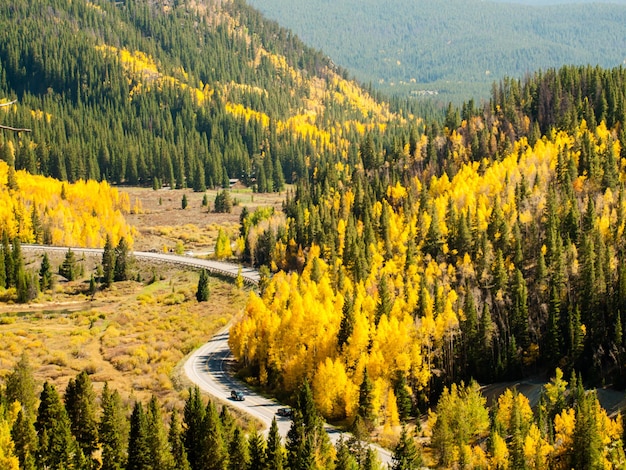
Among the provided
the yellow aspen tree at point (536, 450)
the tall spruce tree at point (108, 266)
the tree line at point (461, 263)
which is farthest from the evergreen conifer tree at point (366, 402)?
the tall spruce tree at point (108, 266)

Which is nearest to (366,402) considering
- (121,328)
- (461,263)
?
(461,263)

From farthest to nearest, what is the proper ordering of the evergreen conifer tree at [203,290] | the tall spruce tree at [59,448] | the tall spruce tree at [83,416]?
1. the evergreen conifer tree at [203,290]
2. the tall spruce tree at [83,416]
3. the tall spruce tree at [59,448]

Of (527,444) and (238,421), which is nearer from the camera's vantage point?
(527,444)

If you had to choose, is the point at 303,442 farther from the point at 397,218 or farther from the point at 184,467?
the point at 397,218

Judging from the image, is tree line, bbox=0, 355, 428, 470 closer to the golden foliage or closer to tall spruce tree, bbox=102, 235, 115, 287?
tall spruce tree, bbox=102, 235, 115, 287

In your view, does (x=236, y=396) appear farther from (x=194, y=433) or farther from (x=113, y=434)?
(x=113, y=434)

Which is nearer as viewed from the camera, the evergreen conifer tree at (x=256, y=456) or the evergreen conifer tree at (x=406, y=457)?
the evergreen conifer tree at (x=256, y=456)

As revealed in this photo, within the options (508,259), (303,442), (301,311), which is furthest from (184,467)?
(508,259)

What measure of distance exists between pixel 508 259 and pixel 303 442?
188 feet

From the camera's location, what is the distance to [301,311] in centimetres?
9875

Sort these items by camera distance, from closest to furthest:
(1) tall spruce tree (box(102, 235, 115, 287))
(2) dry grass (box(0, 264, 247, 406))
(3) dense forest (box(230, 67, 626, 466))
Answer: (2) dry grass (box(0, 264, 247, 406))
(3) dense forest (box(230, 67, 626, 466))
(1) tall spruce tree (box(102, 235, 115, 287))

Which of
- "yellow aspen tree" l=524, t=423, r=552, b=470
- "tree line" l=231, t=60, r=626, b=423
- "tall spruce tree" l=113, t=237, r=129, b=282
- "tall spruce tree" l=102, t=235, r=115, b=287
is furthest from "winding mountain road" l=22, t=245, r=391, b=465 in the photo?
"tall spruce tree" l=102, t=235, r=115, b=287

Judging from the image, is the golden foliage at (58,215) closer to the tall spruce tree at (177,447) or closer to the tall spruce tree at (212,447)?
the tall spruce tree at (177,447)

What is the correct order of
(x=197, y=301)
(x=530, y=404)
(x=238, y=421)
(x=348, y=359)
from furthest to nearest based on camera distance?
1. (x=197, y=301)
2. (x=348, y=359)
3. (x=530, y=404)
4. (x=238, y=421)
